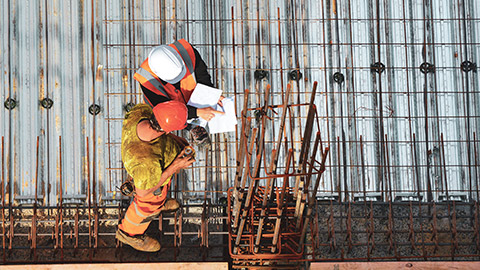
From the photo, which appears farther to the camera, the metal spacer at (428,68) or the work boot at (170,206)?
the metal spacer at (428,68)

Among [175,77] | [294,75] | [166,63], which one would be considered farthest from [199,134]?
[294,75]

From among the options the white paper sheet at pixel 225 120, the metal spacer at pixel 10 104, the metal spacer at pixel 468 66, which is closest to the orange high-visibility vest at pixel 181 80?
the white paper sheet at pixel 225 120

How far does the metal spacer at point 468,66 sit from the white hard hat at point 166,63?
3.40 m

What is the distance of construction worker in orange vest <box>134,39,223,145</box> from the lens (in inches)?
186

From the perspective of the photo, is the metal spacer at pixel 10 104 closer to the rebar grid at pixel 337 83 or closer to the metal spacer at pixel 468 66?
the rebar grid at pixel 337 83

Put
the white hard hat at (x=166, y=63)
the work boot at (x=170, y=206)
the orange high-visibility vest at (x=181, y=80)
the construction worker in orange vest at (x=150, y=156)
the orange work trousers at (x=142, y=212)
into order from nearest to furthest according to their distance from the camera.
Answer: the construction worker in orange vest at (x=150, y=156)
the white hard hat at (x=166, y=63)
the orange high-visibility vest at (x=181, y=80)
the orange work trousers at (x=142, y=212)
the work boot at (x=170, y=206)

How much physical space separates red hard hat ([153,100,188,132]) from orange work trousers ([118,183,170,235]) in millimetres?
873

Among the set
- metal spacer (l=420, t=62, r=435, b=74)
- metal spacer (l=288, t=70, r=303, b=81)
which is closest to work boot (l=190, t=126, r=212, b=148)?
metal spacer (l=288, t=70, r=303, b=81)

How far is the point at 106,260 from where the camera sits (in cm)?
543

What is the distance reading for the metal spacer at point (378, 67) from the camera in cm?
619

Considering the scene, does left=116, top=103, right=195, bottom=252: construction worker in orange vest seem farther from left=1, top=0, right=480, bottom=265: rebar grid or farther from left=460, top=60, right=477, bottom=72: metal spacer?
left=460, top=60, right=477, bottom=72: metal spacer

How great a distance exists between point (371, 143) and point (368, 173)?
1.16 feet

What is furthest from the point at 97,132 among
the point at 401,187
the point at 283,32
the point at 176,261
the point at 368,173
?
the point at 401,187

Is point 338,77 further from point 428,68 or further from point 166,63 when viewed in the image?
point 166,63
